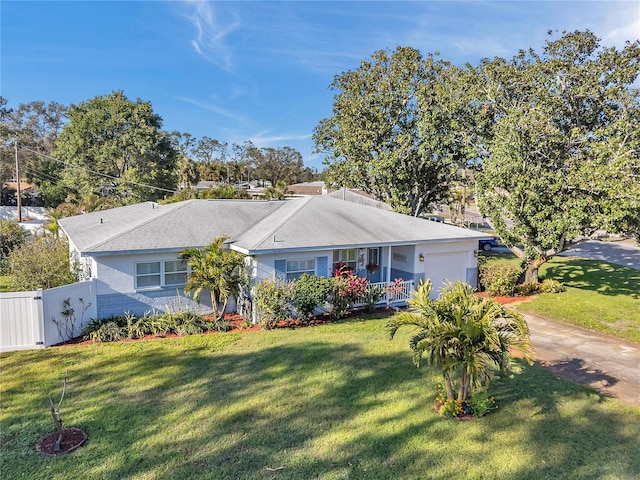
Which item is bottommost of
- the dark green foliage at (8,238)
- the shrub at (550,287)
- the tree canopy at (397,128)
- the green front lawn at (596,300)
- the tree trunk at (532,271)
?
the green front lawn at (596,300)

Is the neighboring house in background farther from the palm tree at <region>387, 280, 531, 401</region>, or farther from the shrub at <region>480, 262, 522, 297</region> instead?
the palm tree at <region>387, 280, 531, 401</region>

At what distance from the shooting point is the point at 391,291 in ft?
46.8

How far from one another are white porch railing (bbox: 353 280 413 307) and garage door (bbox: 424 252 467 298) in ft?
4.22

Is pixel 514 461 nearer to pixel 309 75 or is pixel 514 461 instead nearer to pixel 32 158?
pixel 309 75

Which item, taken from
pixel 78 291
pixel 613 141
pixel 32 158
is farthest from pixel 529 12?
pixel 32 158

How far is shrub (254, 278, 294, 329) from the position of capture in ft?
37.6

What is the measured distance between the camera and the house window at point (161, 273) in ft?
39.6

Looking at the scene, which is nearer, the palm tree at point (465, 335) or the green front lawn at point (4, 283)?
the palm tree at point (465, 335)

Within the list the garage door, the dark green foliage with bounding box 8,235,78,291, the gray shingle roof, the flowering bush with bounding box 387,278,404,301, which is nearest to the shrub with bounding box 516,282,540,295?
the garage door

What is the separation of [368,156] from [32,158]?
4652 centimetres

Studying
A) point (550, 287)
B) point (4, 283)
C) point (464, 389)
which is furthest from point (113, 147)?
point (464, 389)

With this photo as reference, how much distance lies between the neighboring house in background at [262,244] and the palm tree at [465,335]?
6.27 m

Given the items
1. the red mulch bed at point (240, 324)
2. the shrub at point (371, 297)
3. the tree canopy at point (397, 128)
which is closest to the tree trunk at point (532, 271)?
the tree canopy at point (397, 128)

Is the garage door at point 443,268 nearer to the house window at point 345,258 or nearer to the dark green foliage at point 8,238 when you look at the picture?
the house window at point 345,258
